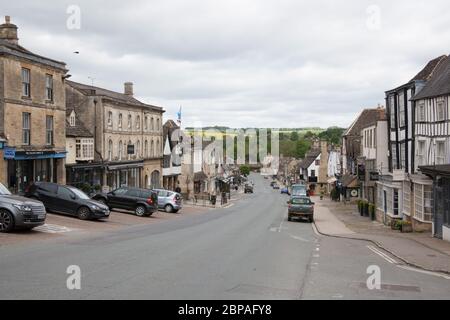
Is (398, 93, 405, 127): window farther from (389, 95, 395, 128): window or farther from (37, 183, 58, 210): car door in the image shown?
(37, 183, 58, 210): car door

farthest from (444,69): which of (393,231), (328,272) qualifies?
(328,272)

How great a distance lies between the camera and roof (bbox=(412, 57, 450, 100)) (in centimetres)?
2653

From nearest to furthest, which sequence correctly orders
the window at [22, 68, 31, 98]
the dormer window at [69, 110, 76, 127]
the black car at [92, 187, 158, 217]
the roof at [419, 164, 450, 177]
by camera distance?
the roof at [419, 164, 450, 177]
the window at [22, 68, 31, 98]
the black car at [92, 187, 158, 217]
the dormer window at [69, 110, 76, 127]

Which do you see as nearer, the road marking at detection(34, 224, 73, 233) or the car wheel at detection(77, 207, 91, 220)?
the road marking at detection(34, 224, 73, 233)

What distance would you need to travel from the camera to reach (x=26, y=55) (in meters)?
30.8

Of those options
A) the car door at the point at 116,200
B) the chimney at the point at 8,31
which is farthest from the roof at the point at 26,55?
the car door at the point at 116,200

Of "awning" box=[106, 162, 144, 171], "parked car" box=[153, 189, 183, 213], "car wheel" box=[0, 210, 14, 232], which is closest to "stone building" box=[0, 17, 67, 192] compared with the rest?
"parked car" box=[153, 189, 183, 213]

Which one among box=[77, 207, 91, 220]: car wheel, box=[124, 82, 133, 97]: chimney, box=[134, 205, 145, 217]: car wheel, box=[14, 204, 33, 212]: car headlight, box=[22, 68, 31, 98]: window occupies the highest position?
box=[124, 82, 133, 97]: chimney

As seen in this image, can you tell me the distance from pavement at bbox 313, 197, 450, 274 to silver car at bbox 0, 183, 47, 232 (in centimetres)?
1260

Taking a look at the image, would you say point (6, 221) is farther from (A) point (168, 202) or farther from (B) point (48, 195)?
(A) point (168, 202)

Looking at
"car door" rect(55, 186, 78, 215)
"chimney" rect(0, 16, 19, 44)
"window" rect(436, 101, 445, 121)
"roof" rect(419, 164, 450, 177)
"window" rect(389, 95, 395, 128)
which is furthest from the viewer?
"chimney" rect(0, 16, 19, 44)

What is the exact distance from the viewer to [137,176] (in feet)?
180

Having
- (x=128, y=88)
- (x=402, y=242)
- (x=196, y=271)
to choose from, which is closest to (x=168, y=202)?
(x=402, y=242)

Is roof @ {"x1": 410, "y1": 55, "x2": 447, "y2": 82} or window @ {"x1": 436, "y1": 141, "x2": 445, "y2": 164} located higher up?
roof @ {"x1": 410, "y1": 55, "x2": 447, "y2": 82}
